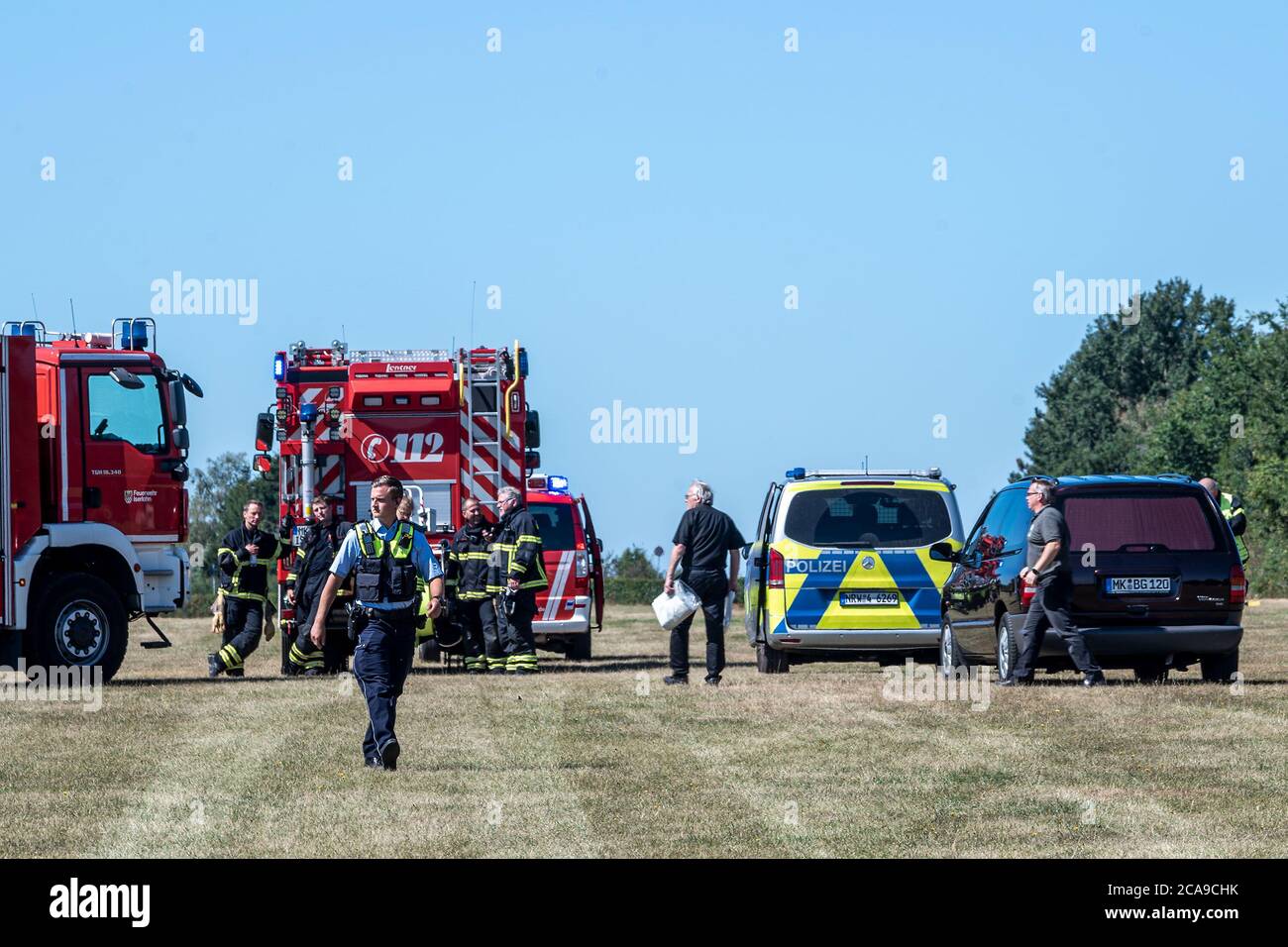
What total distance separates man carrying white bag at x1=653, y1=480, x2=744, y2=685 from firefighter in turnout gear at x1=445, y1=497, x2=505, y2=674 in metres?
3.04

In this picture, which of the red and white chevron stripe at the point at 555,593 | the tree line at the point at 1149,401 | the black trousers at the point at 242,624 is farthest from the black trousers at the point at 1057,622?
the tree line at the point at 1149,401

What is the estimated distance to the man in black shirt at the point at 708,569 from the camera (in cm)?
2084

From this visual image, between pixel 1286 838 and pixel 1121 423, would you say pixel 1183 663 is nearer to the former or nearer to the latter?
pixel 1286 838

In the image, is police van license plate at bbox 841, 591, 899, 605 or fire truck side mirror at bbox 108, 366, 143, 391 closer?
fire truck side mirror at bbox 108, 366, 143, 391

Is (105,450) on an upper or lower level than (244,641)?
upper

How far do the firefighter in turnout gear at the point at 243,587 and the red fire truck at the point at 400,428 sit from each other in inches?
23.7

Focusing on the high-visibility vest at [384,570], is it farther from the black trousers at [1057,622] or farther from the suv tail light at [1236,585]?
the suv tail light at [1236,585]

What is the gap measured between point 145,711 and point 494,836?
8.13m

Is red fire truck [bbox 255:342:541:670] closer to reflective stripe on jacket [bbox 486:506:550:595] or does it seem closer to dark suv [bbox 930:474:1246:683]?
reflective stripe on jacket [bbox 486:506:550:595]

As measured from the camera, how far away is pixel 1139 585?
18.7m

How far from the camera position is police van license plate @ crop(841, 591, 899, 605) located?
72.8ft

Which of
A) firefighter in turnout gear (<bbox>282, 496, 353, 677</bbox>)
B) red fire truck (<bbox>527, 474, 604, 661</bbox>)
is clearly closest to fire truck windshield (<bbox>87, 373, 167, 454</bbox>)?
firefighter in turnout gear (<bbox>282, 496, 353, 677</bbox>)
